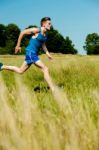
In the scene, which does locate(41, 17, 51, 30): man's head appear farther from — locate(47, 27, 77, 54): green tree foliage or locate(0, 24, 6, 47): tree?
locate(0, 24, 6, 47): tree

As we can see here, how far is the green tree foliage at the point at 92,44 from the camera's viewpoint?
12001 centimetres

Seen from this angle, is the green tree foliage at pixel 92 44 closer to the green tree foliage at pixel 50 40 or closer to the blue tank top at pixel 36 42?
the green tree foliage at pixel 50 40

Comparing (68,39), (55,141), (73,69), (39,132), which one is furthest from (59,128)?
(68,39)

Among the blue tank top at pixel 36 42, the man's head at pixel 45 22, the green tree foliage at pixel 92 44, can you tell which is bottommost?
the green tree foliage at pixel 92 44

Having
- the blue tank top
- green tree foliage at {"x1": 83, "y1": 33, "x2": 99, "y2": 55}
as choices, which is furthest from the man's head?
green tree foliage at {"x1": 83, "y1": 33, "x2": 99, "y2": 55}

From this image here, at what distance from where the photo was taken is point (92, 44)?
126000 millimetres

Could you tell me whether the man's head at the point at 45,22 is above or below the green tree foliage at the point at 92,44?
above

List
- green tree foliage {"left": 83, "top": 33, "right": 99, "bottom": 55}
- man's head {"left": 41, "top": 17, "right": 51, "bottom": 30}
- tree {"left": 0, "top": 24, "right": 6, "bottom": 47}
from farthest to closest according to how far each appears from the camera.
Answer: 1. tree {"left": 0, "top": 24, "right": 6, "bottom": 47}
2. green tree foliage {"left": 83, "top": 33, "right": 99, "bottom": 55}
3. man's head {"left": 41, "top": 17, "right": 51, "bottom": 30}

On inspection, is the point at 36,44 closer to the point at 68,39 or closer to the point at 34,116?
the point at 34,116

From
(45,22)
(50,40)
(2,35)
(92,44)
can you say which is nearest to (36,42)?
(45,22)

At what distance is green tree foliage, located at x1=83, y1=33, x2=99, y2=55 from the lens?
120 m

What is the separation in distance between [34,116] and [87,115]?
1.17ft

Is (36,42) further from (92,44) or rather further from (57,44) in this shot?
(92,44)

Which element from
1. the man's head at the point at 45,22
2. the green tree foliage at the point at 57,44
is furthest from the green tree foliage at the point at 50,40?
the man's head at the point at 45,22
